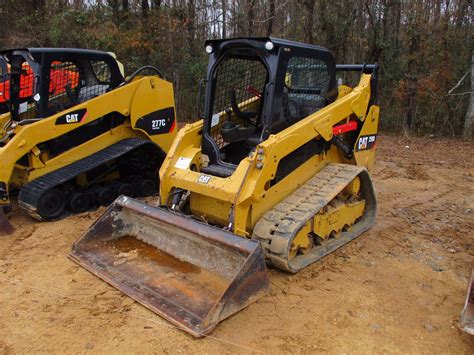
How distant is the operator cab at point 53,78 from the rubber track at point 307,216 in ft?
11.1

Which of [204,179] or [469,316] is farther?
[204,179]

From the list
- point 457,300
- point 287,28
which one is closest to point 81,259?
point 457,300

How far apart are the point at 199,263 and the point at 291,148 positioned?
1.35 m

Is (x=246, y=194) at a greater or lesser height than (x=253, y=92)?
lesser

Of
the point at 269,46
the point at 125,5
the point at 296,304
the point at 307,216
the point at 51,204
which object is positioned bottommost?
the point at 296,304

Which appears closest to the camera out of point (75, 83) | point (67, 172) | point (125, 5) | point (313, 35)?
point (67, 172)

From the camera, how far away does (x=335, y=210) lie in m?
4.67

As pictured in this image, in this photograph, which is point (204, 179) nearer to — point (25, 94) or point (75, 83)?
point (75, 83)

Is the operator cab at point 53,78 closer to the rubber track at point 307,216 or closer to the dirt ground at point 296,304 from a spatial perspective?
the dirt ground at point 296,304

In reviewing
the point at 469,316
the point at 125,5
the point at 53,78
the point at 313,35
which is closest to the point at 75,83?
the point at 53,78

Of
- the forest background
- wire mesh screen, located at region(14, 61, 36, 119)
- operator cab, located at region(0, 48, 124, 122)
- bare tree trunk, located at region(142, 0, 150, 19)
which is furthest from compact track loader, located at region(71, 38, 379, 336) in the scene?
bare tree trunk, located at region(142, 0, 150, 19)

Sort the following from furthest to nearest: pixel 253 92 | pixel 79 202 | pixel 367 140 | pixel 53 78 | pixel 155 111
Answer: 1. pixel 155 111
2. pixel 53 78
3. pixel 79 202
4. pixel 367 140
5. pixel 253 92

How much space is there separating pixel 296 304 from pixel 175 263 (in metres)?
1.14

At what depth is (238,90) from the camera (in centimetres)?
500
